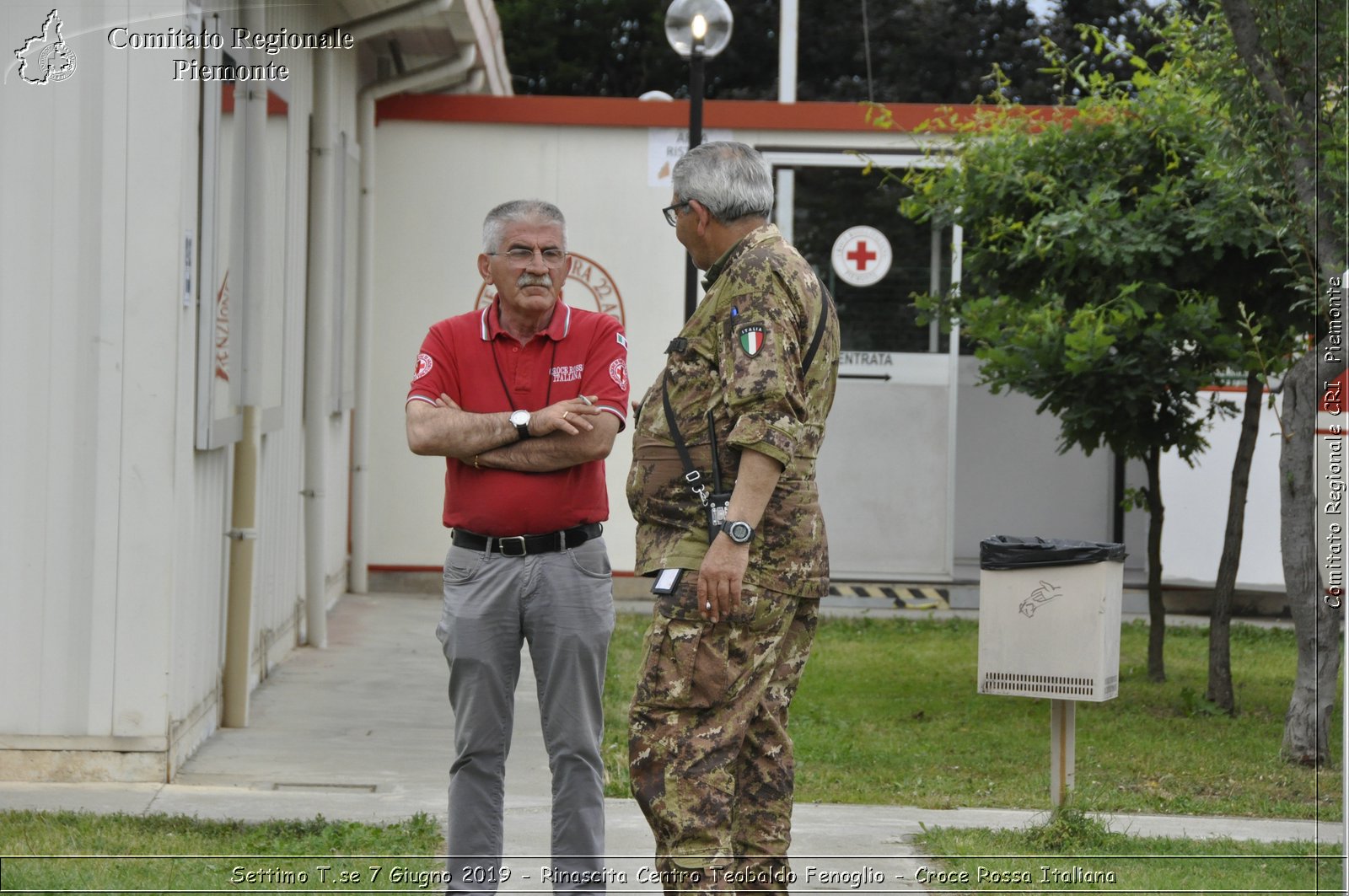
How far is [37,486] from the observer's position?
19.5ft

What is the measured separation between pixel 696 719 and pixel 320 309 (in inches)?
244

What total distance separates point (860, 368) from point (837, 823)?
6975mm

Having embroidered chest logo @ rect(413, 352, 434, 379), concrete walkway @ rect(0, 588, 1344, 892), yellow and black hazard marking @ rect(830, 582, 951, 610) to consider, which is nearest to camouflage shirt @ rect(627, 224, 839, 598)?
embroidered chest logo @ rect(413, 352, 434, 379)

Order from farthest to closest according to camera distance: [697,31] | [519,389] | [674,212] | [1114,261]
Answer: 1. [697,31]
2. [1114,261]
3. [519,389]
4. [674,212]

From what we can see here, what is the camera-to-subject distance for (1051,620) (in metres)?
5.57

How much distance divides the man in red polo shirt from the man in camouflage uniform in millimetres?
319

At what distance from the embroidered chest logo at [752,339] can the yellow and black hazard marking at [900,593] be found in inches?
334

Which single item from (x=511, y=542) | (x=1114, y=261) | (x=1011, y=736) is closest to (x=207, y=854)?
(x=511, y=542)

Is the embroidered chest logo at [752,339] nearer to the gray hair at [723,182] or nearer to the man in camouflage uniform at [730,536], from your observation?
the man in camouflage uniform at [730,536]

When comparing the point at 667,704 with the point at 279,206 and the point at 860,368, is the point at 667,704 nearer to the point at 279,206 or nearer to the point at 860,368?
the point at 279,206

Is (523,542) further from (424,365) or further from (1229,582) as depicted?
(1229,582)

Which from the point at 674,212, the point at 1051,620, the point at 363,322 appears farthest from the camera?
the point at 363,322

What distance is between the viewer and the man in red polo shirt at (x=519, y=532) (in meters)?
4.42

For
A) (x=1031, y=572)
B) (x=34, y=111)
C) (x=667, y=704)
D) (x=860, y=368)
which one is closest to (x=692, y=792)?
(x=667, y=704)
